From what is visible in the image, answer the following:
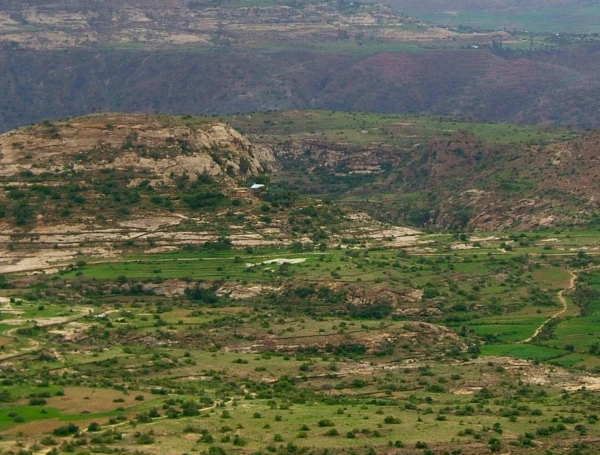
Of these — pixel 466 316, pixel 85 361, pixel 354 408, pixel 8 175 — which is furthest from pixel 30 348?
pixel 8 175

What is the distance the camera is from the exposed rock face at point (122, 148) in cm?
10388

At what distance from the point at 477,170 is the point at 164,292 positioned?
2245 inches

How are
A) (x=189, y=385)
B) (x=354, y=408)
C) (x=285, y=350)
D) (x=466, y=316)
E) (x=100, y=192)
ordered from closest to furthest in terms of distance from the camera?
(x=354, y=408), (x=189, y=385), (x=285, y=350), (x=466, y=316), (x=100, y=192)

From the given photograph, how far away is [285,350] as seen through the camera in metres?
77.8

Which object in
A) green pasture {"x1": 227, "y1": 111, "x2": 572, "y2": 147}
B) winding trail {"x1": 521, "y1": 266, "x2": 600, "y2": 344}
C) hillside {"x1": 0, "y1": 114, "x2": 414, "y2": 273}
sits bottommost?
green pasture {"x1": 227, "y1": 111, "x2": 572, "y2": 147}

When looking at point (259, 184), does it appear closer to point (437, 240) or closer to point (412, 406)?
point (437, 240)

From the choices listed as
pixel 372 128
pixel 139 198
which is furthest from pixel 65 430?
pixel 372 128

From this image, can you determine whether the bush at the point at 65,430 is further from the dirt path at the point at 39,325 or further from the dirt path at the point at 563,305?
the dirt path at the point at 563,305

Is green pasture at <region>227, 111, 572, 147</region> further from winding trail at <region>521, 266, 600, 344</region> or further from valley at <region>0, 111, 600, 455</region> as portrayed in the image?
winding trail at <region>521, 266, 600, 344</region>

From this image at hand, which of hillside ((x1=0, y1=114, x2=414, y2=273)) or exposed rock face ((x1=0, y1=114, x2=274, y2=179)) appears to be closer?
hillside ((x1=0, y1=114, x2=414, y2=273))

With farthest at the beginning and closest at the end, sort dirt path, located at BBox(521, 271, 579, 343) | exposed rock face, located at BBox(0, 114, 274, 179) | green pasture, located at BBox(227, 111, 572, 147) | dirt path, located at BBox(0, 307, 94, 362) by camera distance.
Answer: green pasture, located at BBox(227, 111, 572, 147) < exposed rock face, located at BBox(0, 114, 274, 179) < dirt path, located at BBox(521, 271, 579, 343) < dirt path, located at BBox(0, 307, 94, 362)

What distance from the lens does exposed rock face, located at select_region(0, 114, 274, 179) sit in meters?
104

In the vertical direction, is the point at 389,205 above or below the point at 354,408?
below

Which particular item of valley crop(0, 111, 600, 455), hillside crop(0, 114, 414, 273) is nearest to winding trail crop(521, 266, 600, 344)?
valley crop(0, 111, 600, 455)
